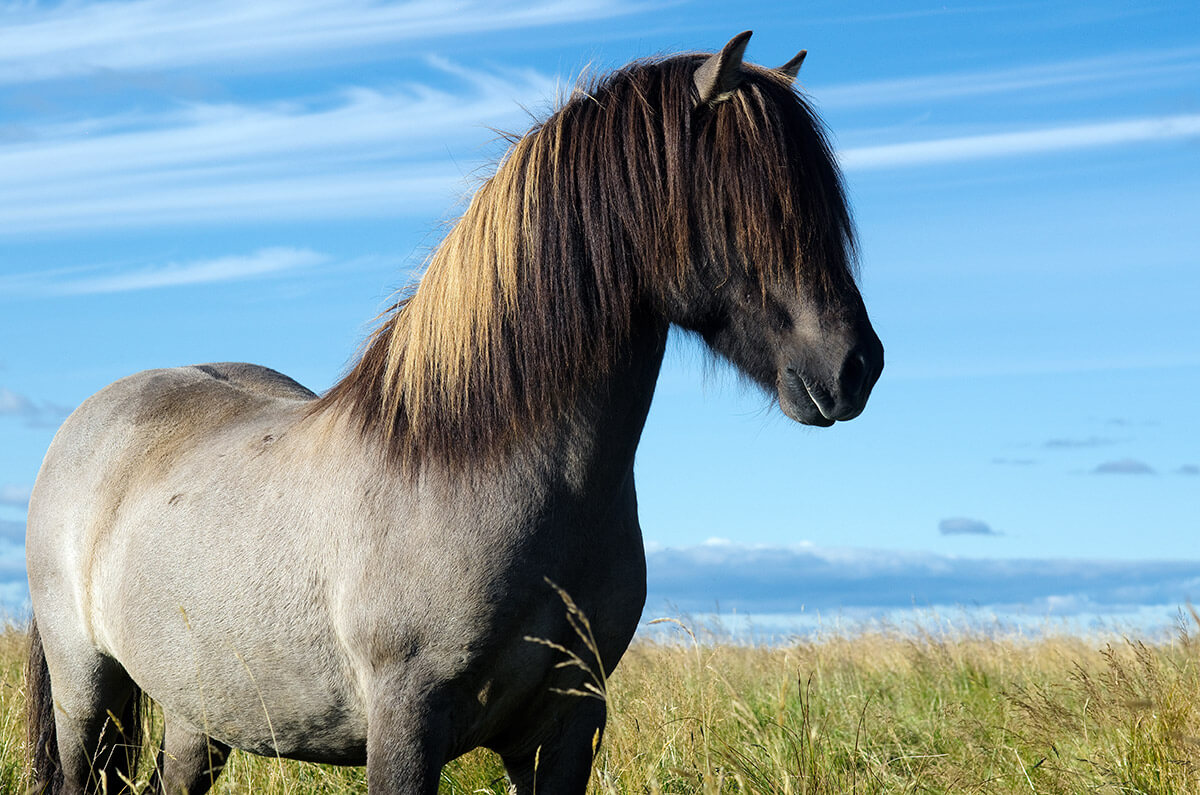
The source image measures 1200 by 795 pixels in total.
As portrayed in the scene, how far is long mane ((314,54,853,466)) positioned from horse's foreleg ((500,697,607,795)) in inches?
36.7

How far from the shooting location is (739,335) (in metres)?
2.81

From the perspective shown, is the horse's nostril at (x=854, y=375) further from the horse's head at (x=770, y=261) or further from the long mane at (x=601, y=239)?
the long mane at (x=601, y=239)

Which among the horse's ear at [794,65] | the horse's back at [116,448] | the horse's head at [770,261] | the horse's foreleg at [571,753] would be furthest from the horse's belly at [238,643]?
the horse's ear at [794,65]

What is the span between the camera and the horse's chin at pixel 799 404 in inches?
109

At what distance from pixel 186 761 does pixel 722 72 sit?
137 inches

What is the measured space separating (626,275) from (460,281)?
1.75 ft

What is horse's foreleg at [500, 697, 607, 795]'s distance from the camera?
3.20m

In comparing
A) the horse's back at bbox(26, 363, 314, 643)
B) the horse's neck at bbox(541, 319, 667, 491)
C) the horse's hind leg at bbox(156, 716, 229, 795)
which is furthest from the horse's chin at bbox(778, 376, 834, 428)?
the horse's hind leg at bbox(156, 716, 229, 795)

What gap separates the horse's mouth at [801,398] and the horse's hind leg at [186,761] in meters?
2.83

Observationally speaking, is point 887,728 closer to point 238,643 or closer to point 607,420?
point 607,420

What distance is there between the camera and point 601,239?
2834mm

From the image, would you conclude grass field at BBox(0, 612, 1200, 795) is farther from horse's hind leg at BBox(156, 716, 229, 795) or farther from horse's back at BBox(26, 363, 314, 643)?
horse's back at BBox(26, 363, 314, 643)

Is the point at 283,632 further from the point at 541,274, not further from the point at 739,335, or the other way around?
the point at 739,335

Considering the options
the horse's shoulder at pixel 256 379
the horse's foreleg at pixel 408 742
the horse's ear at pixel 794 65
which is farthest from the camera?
the horse's shoulder at pixel 256 379
